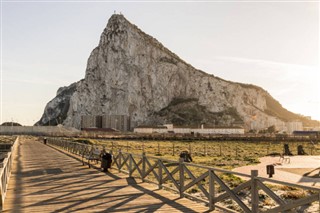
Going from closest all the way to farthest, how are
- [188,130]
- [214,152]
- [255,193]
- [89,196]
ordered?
[255,193], [89,196], [214,152], [188,130]

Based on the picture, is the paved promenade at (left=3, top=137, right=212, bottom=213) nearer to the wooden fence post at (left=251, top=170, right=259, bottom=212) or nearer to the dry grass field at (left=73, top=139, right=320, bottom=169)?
the wooden fence post at (left=251, top=170, right=259, bottom=212)

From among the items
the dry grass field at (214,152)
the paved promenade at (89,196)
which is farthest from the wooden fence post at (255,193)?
the dry grass field at (214,152)

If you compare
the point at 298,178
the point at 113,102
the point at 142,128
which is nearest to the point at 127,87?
the point at 113,102

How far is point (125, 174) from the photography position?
18.6m

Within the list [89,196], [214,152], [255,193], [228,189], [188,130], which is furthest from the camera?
[188,130]

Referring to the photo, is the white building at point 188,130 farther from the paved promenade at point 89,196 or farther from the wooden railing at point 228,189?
the paved promenade at point 89,196

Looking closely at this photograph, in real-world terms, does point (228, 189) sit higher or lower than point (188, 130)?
higher

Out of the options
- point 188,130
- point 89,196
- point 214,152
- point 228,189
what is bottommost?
point 214,152

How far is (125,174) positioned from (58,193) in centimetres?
571

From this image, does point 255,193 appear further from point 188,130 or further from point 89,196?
point 188,130

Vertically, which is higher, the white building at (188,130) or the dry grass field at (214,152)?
the white building at (188,130)

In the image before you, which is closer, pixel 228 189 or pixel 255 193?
pixel 255 193

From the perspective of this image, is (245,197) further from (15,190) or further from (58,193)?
(15,190)

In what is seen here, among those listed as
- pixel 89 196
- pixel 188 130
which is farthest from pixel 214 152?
pixel 188 130
